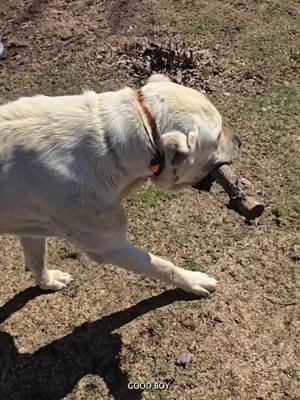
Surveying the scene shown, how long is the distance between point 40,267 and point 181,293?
3.44 ft

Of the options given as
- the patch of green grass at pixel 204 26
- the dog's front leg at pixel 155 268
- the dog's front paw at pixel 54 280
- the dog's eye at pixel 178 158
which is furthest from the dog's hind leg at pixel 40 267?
the patch of green grass at pixel 204 26

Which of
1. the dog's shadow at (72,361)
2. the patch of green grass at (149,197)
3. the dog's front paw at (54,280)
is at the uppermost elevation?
the patch of green grass at (149,197)

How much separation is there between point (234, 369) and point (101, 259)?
117cm

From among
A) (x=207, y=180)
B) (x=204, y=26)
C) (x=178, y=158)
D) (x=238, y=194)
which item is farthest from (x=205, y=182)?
(x=204, y=26)

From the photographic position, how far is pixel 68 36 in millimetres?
6535

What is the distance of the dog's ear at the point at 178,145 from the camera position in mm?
2979

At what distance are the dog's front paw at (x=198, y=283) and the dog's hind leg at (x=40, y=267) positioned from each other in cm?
91

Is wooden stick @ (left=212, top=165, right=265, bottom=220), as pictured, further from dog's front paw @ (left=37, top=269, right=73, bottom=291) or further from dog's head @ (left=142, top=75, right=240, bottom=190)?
dog's front paw @ (left=37, top=269, right=73, bottom=291)

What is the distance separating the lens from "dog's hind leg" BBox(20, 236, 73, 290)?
3994 mm

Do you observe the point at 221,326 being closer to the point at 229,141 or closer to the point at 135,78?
the point at 229,141

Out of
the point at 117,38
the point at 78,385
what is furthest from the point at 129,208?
the point at 117,38

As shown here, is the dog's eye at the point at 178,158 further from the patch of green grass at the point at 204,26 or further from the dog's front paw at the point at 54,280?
the patch of green grass at the point at 204,26

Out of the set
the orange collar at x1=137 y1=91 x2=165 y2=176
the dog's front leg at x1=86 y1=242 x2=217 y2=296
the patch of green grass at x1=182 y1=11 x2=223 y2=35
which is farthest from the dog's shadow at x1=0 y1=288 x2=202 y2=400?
the patch of green grass at x1=182 y1=11 x2=223 y2=35

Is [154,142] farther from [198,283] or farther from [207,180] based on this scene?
[198,283]
